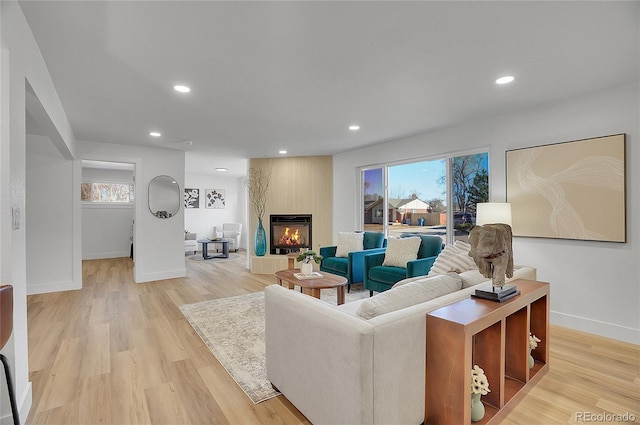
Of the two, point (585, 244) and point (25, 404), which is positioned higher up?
point (585, 244)

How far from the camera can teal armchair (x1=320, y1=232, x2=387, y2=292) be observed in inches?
177

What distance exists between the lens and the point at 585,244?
310cm

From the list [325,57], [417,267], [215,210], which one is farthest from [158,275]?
[325,57]

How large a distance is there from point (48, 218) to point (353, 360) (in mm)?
5536

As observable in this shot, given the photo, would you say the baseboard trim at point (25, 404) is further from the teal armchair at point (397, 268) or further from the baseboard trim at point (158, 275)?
the baseboard trim at point (158, 275)

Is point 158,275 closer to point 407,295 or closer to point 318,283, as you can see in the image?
point 318,283

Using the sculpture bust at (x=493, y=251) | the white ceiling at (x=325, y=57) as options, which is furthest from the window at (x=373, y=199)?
the sculpture bust at (x=493, y=251)

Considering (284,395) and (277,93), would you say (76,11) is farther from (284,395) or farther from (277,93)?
(284,395)

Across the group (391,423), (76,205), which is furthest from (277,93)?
(76,205)

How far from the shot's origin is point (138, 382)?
2.25 m

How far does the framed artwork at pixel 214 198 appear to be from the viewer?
9.57m

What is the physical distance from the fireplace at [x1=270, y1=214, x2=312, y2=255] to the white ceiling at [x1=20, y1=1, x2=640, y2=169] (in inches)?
110

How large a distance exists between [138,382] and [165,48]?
2394 mm

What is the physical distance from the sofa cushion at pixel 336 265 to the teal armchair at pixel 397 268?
45 cm
